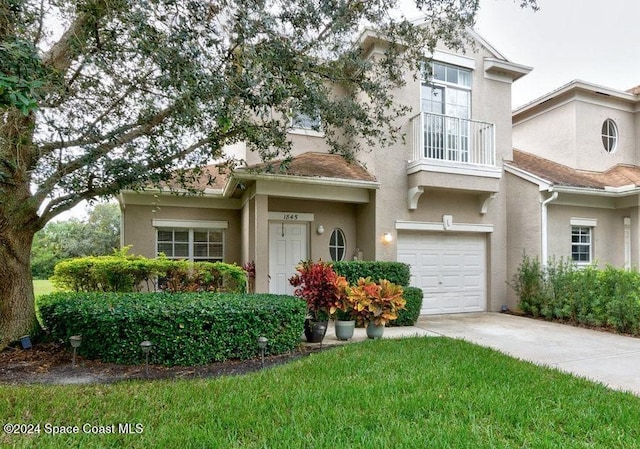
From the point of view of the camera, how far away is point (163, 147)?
273 inches

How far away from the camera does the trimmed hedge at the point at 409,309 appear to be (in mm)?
9195

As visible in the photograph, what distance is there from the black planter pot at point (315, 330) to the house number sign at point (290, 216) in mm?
3893

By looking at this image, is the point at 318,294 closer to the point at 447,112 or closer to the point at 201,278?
the point at 201,278

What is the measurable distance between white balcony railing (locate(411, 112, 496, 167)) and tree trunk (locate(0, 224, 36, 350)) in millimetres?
8862

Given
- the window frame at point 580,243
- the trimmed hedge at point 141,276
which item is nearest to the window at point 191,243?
the trimmed hedge at point 141,276

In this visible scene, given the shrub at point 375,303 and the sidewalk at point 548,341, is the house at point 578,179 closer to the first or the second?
the sidewalk at point 548,341

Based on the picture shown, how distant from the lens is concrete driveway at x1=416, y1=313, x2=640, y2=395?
5.74m

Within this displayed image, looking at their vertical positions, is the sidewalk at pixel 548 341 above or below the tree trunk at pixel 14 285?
below

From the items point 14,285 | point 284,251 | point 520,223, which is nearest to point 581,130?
point 520,223

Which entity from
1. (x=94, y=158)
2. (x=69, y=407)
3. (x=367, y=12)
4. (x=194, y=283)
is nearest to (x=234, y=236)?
(x=194, y=283)

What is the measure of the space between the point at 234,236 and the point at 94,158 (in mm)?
6233

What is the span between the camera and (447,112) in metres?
11.3

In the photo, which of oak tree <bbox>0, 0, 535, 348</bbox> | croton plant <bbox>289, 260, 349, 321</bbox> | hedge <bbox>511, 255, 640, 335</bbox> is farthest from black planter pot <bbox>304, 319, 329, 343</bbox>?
hedge <bbox>511, 255, 640, 335</bbox>

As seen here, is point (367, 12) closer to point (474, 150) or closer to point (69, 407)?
point (474, 150)
